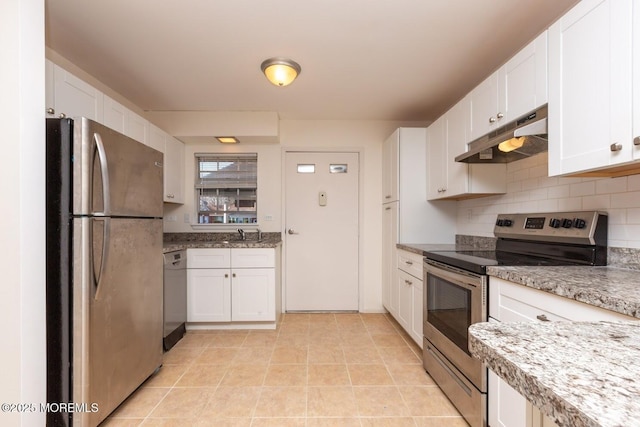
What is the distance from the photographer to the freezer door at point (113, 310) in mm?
1460

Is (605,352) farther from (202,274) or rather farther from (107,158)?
(202,274)

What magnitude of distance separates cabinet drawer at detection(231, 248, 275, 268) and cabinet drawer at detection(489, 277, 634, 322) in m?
2.05

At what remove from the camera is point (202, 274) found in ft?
9.75

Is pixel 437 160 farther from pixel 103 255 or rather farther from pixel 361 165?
pixel 103 255

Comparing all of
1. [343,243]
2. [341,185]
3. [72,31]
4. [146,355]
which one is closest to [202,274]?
[146,355]

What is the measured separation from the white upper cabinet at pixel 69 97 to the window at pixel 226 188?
1506 mm

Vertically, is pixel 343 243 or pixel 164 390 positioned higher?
pixel 343 243

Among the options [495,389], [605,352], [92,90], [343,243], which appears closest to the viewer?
[605,352]

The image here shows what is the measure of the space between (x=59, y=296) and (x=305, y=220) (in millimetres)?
2480

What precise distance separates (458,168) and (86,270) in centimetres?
258

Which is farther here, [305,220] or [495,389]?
[305,220]

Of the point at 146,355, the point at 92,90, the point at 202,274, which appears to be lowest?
the point at 146,355

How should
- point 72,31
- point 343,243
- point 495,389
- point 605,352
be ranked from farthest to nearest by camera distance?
point 343,243 < point 72,31 < point 495,389 < point 605,352

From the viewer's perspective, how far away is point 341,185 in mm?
3658
